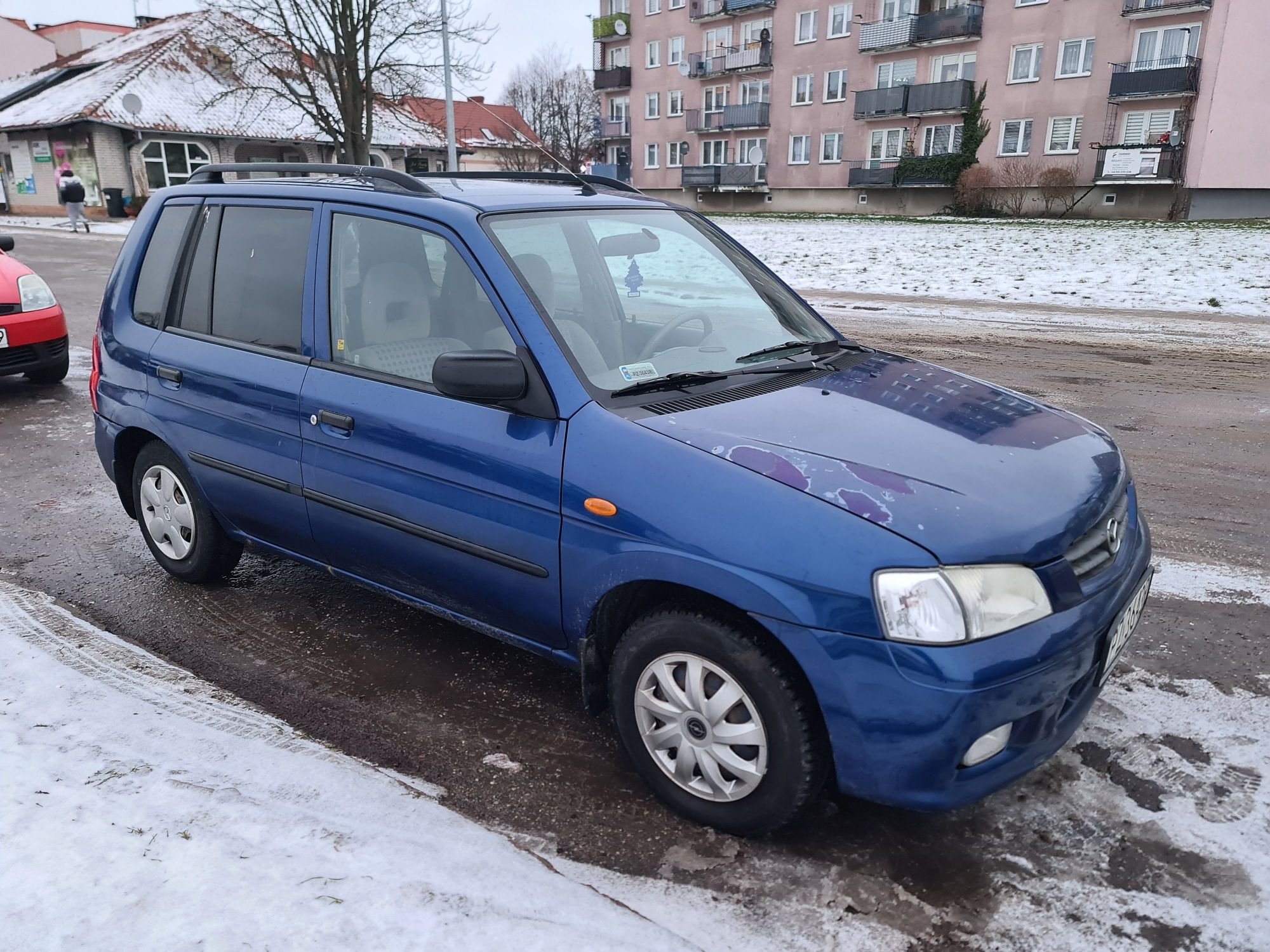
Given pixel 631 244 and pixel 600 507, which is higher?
pixel 631 244

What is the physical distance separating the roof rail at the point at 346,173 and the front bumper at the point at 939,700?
7.06ft

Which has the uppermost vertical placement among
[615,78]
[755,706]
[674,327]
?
[615,78]

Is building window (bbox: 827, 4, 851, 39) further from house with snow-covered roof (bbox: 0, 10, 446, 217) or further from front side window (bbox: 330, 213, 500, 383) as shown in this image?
front side window (bbox: 330, 213, 500, 383)

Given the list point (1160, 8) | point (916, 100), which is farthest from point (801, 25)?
point (1160, 8)

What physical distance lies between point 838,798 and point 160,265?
3.71 m

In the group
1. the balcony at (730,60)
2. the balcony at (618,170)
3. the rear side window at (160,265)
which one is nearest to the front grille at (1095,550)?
the rear side window at (160,265)

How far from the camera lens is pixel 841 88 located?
4472cm

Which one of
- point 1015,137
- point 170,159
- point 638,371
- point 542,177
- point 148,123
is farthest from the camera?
point 1015,137

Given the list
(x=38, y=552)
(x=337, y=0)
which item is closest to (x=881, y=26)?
(x=337, y=0)

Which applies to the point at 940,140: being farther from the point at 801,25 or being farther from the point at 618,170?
the point at 618,170

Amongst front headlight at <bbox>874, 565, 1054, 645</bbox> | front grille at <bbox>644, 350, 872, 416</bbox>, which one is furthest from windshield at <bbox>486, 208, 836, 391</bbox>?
front headlight at <bbox>874, 565, 1054, 645</bbox>

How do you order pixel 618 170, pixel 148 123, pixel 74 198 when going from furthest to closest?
pixel 618 170 → pixel 148 123 → pixel 74 198

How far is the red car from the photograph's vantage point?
26.7 ft

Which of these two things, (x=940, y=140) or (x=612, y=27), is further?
(x=612, y=27)
